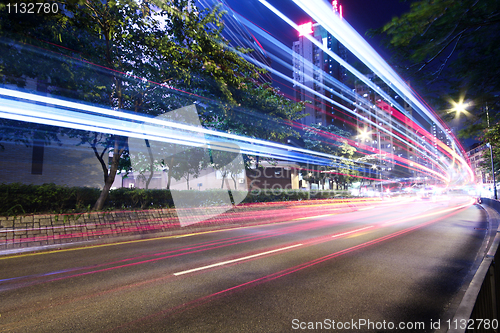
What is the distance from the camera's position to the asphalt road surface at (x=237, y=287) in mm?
3787

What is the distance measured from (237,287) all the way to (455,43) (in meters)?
6.92

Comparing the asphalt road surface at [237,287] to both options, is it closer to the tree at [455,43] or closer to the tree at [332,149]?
the tree at [455,43]

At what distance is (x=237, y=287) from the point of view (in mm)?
5113

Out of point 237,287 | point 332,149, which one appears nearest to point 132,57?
point 237,287

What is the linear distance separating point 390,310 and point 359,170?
1645 inches

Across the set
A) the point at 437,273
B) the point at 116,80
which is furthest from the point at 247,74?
the point at 437,273

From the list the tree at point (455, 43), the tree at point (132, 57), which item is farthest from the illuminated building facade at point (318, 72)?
the tree at point (455, 43)

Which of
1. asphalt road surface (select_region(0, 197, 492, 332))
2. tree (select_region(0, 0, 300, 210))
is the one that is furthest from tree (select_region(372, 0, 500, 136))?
tree (select_region(0, 0, 300, 210))

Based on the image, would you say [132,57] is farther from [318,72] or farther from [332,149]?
[318,72]

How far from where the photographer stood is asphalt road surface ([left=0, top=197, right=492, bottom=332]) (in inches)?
149

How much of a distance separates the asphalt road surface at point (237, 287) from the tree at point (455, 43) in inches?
175

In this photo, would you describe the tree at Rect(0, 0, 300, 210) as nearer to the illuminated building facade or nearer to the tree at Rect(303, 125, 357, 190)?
the tree at Rect(303, 125, 357, 190)

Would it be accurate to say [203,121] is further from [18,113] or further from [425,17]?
[425,17]

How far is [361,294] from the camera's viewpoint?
189 inches
